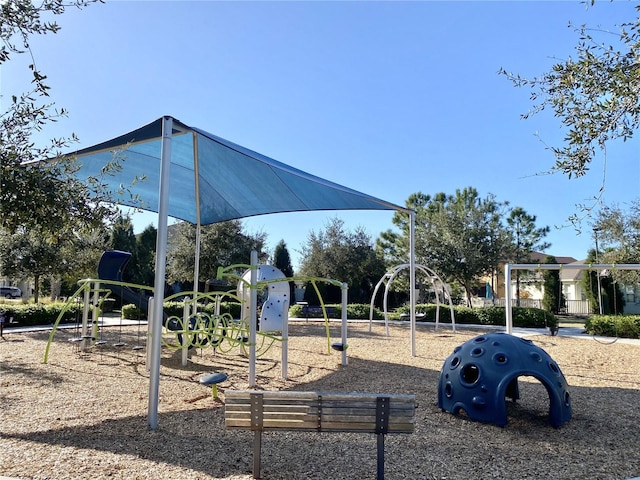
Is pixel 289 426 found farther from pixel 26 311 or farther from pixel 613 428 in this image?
pixel 26 311

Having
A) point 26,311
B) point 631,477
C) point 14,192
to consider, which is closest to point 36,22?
point 14,192

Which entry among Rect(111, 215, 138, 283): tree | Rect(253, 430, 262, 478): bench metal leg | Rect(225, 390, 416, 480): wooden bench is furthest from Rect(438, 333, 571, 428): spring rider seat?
Rect(111, 215, 138, 283): tree

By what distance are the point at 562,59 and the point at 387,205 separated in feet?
12.6

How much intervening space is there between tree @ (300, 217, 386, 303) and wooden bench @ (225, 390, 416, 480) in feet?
72.3

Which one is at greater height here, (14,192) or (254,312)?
(14,192)

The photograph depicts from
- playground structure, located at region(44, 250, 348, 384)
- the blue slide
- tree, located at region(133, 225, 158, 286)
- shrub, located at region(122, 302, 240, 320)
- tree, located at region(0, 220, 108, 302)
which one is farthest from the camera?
tree, located at region(133, 225, 158, 286)

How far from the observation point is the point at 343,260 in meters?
25.6

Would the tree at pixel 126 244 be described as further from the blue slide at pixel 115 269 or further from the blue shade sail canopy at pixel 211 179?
the blue shade sail canopy at pixel 211 179

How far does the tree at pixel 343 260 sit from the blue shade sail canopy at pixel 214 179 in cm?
1573

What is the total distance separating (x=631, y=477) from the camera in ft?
11.0

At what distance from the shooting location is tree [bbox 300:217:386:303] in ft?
84.3

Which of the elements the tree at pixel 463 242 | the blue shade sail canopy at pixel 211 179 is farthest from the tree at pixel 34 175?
the tree at pixel 463 242

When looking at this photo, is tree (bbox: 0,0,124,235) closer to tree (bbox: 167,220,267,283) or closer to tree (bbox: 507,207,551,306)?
tree (bbox: 167,220,267,283)

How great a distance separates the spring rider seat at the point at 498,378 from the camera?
4.42 m
